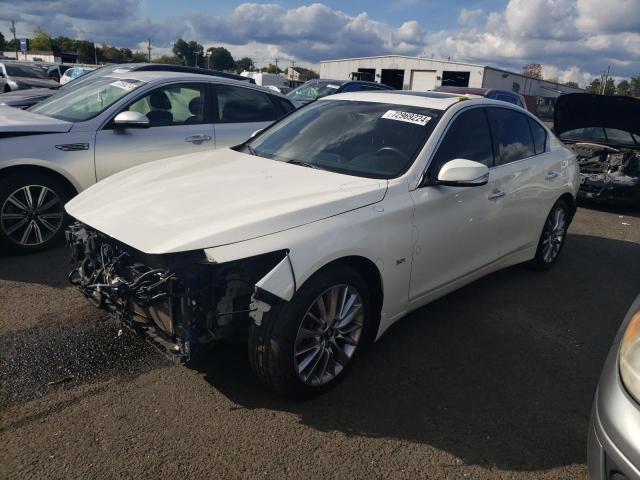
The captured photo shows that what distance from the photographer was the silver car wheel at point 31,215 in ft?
14.9

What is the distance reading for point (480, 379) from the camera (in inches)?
127

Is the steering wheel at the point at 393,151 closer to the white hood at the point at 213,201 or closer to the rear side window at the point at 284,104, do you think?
Answer: the white hood at the point at 213,201

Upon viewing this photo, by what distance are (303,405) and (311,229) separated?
39.1 inches

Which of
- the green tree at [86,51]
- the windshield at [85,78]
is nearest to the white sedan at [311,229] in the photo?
the windshield at [85,78]

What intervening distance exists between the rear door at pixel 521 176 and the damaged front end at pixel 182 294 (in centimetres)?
232

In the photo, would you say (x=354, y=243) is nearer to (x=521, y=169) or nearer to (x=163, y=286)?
(x=163, y=286)

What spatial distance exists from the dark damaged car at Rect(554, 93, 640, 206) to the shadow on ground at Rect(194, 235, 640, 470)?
4.15 m

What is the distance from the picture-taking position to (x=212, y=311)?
2.51 meters

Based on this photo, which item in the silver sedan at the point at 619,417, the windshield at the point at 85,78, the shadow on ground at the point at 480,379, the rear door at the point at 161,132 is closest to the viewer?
the silver sedan at the point at 619,417

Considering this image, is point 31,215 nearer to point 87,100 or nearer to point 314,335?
point 87,100

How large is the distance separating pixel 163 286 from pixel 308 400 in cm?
104

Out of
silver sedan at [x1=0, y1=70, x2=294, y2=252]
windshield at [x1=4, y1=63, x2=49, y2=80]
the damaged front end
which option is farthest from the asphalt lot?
windshield at [x1=4, y1=63, x2=49, y2=80]

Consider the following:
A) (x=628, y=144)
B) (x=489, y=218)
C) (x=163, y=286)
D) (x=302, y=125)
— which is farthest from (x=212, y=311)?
(x=628, y=144)

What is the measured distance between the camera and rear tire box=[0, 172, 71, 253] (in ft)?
14.8
